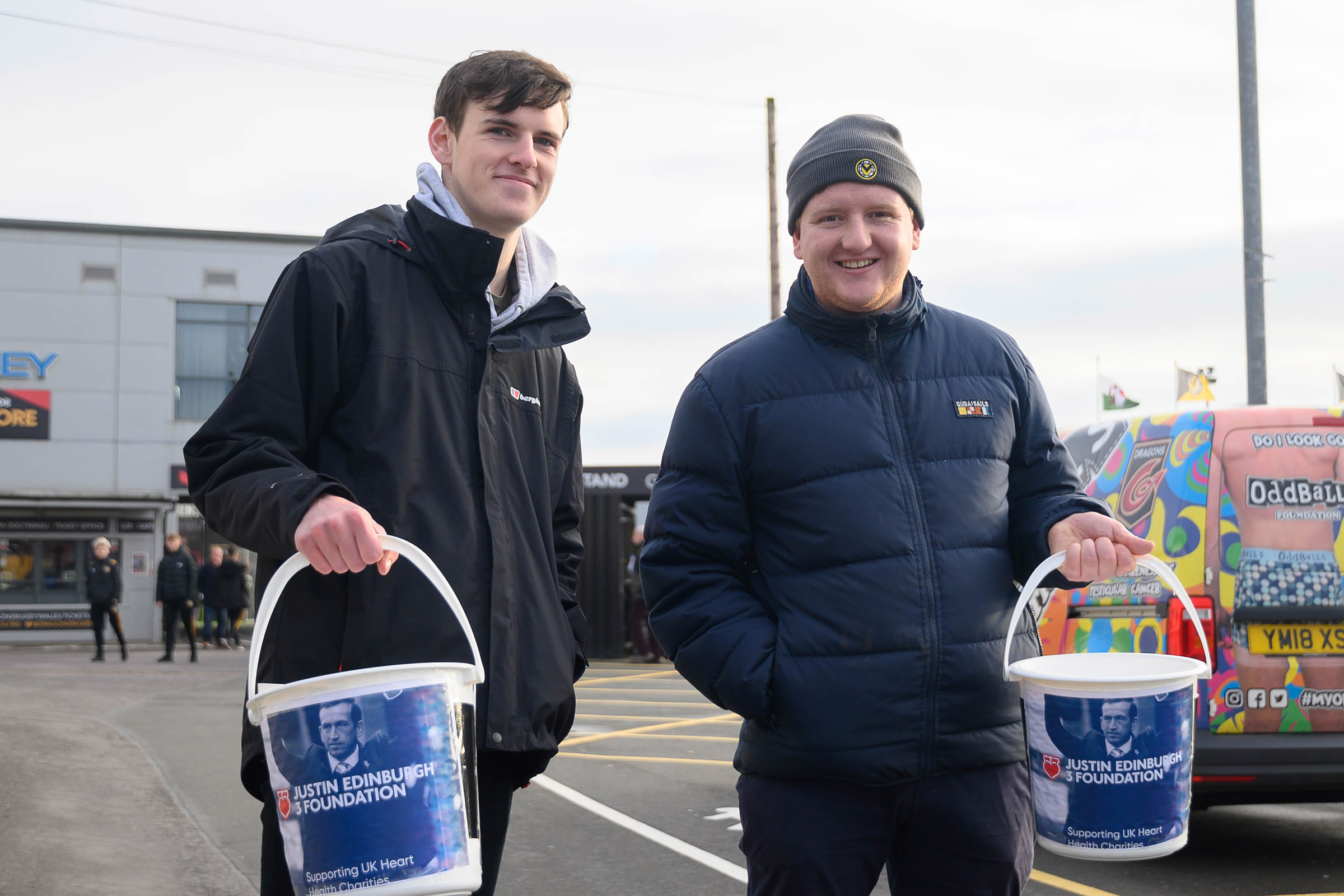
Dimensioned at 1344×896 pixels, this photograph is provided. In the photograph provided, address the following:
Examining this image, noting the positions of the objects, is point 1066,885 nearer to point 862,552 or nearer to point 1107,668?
point 1107,668

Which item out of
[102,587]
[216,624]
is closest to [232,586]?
[216,624]

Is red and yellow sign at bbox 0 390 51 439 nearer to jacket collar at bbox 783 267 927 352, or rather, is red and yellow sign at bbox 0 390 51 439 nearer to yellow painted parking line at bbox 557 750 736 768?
yellow painted parking line at bbox 557 750 736 768

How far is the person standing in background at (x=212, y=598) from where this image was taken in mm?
21812

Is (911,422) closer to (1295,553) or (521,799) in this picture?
(1295,553)

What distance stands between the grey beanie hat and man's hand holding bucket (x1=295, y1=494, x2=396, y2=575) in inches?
44.2

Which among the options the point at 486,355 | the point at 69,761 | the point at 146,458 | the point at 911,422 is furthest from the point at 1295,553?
the point at 146,458

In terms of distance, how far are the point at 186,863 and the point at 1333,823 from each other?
5.51 m

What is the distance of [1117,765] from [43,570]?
82.7 ft

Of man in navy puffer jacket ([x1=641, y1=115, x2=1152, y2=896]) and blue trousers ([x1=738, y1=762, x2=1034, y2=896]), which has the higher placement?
man in navy puffer jacket ([x1=641, y1=115, x2=1152, y2=896])

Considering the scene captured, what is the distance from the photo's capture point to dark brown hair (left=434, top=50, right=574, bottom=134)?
2.43m

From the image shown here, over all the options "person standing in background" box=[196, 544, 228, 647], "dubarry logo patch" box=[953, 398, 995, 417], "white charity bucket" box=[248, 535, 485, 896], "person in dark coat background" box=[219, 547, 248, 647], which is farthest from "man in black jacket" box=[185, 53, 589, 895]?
"person in dark coat background" box=[219, 547, 248, 647]

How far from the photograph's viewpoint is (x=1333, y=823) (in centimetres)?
649

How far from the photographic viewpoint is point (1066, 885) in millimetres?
5309

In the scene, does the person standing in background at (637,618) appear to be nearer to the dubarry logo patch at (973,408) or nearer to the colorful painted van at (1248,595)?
the colorful painted van at (1248,595)
